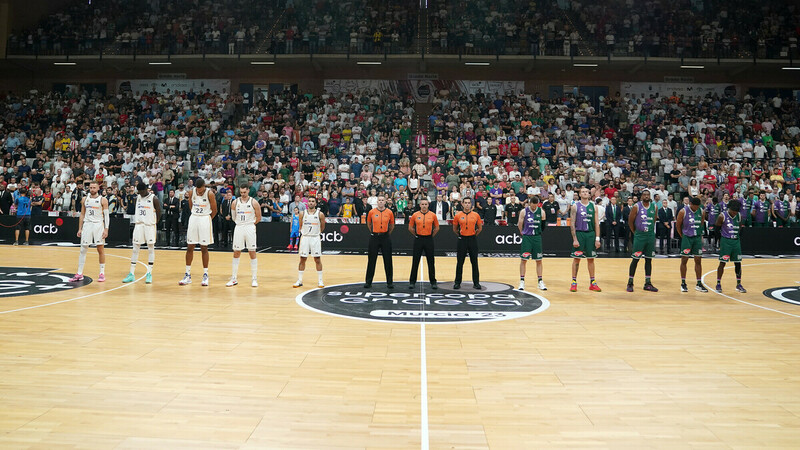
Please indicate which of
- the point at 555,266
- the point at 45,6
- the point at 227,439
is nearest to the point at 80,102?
the point at 45,6

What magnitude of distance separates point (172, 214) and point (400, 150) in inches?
392

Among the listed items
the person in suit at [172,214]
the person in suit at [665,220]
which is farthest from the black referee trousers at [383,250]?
the person in suit at [665,220]

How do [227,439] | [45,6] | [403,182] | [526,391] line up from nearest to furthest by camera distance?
[227,439] < [526,391] < [403,182] < [45,6]

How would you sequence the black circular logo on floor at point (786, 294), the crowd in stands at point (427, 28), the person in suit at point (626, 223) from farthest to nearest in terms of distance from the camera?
the crowd in stands at point (427, 28)
the person in suit at point (626, 223)
the black circular logo on floor at point (786, 294)

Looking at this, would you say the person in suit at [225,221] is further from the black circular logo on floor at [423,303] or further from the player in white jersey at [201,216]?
the black circular logo on floor at [423,303]

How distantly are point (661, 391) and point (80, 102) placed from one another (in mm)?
32225

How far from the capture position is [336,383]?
20.1ft

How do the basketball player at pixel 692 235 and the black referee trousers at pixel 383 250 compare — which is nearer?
the black referee trousers at pixel 383 250

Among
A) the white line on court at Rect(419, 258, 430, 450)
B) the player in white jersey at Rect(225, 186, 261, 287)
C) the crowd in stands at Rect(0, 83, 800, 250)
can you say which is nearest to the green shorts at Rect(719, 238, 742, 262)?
the white line on court at Rect(419, 258, 430, 450)

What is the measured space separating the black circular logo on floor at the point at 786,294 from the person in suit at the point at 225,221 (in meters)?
15.9

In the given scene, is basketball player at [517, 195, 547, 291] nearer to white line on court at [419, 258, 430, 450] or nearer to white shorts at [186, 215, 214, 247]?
white line on court at [419, 258, 430, 450]

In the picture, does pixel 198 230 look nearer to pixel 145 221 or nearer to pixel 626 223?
pixel 145 221

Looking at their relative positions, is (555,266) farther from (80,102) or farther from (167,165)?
(80,102)

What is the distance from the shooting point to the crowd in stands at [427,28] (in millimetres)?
29203
